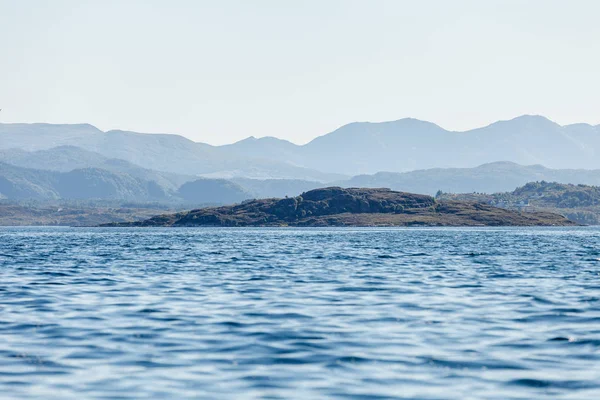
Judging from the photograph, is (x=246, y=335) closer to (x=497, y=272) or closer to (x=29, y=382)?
(x=29, y=382)

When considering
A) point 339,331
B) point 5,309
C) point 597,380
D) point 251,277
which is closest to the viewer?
point 597,380

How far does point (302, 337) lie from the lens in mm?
32031

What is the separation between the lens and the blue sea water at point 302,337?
24062 millimetres

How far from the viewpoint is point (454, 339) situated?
31438 millimetres

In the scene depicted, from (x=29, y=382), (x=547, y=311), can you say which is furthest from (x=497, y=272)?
(x=29, y=382)

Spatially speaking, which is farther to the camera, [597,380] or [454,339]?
[454,339]

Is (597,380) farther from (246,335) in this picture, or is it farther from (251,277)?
(251,277)

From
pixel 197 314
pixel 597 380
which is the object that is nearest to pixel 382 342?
pixel 597 380

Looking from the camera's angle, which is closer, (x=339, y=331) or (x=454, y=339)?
(x=454, y=339)

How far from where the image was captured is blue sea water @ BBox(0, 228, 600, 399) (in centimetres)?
2406

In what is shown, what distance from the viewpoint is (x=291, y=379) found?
24.7 metres

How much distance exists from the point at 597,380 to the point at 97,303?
26756 mm

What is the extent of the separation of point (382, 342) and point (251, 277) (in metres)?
29.7

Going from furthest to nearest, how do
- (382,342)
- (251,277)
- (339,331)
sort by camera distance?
(251,277) → (339,331) → (382,342)
